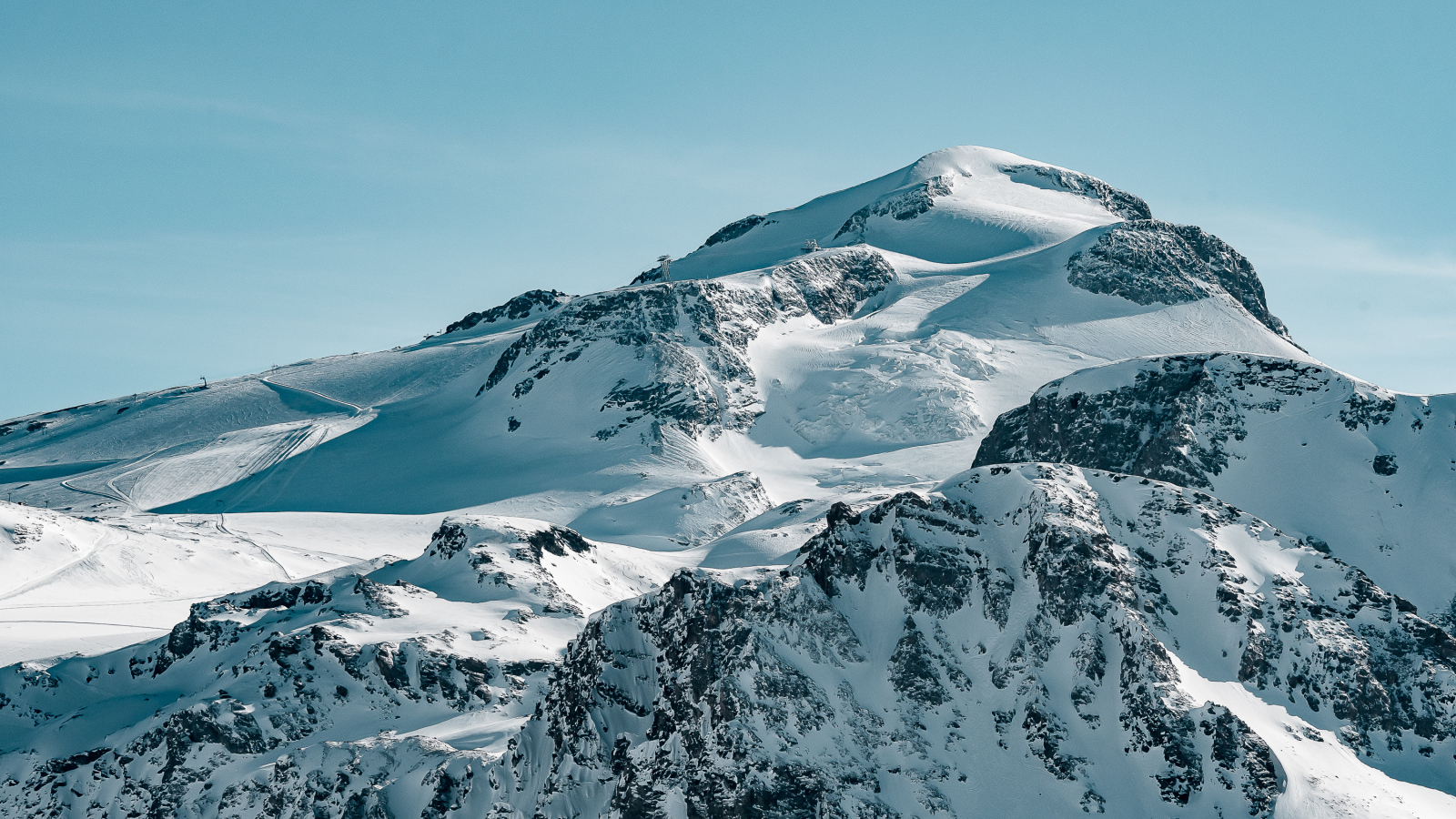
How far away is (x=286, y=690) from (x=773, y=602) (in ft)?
116

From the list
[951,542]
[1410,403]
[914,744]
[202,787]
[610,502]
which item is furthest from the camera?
[610,502]

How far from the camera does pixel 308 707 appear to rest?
290ft

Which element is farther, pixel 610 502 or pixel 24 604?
pixel 610 502

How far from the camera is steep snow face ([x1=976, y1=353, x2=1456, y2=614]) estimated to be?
93688mm

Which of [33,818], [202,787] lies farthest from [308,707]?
[33,818]

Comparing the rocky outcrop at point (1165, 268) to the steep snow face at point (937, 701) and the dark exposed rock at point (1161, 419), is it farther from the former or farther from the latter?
the steep snow face at point (937, 701)

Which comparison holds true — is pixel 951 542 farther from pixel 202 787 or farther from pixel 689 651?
pixel 202 787

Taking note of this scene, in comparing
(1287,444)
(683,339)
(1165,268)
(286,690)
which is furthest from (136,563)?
(1165,268)

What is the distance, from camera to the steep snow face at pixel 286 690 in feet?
280

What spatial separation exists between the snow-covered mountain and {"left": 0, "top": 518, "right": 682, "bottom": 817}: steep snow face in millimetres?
269

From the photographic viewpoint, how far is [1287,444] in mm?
101188

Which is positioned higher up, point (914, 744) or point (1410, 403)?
point (1410, 403)

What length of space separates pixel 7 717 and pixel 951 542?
65.2 meters

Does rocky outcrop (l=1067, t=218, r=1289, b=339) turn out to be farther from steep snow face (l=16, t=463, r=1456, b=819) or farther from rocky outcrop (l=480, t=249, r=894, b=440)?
steep snow face (l=16, t=463, r=1456, b=819)
